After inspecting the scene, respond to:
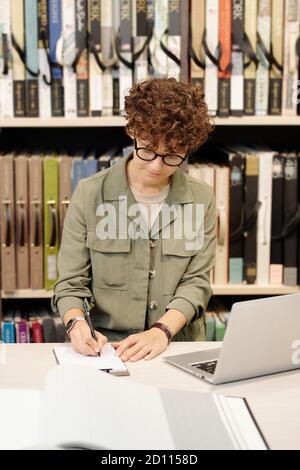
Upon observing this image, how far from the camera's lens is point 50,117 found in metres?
2.27

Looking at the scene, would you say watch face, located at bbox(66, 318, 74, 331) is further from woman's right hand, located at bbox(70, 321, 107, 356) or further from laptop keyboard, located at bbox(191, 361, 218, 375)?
laptop keyboard, located at bbox(191, 361, 218, 375)

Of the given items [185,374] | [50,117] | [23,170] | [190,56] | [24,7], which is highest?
[24,7]

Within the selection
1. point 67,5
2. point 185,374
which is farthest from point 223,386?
point 67,5

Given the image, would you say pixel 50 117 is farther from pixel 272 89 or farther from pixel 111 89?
pixel 272 89

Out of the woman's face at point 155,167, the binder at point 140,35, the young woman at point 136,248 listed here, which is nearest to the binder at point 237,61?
the binder at point 140,35

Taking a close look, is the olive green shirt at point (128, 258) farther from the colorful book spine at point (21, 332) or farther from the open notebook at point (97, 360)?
the colorful book spine at point (21, 332)

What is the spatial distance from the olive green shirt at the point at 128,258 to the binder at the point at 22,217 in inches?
18.4

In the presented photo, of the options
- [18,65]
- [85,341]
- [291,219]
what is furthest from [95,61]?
[85,341]

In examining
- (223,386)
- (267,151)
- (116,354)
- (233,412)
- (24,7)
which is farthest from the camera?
(267,151)

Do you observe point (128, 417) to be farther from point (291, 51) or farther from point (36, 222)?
point (291, 51)

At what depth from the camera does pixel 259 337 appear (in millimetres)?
1341

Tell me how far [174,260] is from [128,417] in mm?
781

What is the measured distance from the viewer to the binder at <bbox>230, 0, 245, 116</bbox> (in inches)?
87.4

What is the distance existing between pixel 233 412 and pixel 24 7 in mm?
1481
